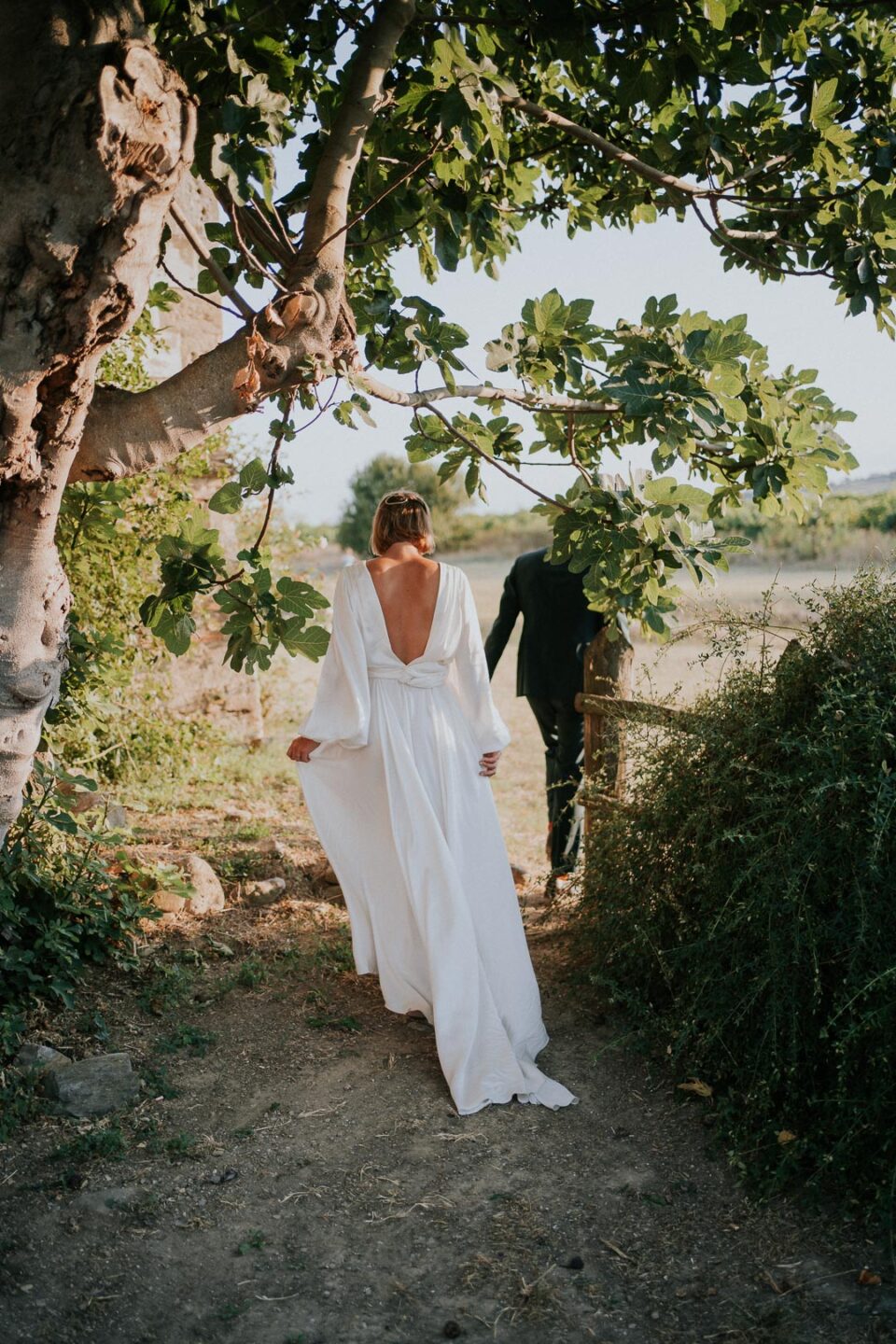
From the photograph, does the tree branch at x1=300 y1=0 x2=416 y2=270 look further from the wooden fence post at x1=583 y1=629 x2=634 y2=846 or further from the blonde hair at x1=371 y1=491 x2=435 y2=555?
the wooden fence post at x1=583 y1=629 x2=634 y2=846

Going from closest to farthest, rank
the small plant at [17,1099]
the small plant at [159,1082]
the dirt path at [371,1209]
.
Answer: the dirt path at [371,1209]
the small plant at [17,1099]
the small plant at [159,1082]

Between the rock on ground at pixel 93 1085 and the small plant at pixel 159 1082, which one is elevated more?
the rock on ground at pixel 93 1085

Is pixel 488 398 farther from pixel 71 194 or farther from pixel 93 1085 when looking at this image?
pixel 93 1085

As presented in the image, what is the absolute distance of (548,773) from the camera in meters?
6.63

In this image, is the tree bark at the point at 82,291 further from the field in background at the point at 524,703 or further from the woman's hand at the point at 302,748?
the field in background at the point at 524,703

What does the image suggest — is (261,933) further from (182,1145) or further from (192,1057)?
(182,1145)

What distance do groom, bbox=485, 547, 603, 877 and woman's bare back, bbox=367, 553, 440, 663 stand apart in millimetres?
1643

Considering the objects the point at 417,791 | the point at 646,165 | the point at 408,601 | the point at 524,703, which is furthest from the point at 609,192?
the point at 524,703

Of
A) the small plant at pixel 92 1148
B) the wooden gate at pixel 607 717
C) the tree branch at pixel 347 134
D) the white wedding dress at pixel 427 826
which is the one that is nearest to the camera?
the tree branch at pixel 347 134

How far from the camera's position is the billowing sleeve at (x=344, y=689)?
14.1 feet

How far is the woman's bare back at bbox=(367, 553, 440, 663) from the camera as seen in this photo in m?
4.36

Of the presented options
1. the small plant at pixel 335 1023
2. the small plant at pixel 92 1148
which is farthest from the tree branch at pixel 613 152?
the small plant at pixel 92 1148

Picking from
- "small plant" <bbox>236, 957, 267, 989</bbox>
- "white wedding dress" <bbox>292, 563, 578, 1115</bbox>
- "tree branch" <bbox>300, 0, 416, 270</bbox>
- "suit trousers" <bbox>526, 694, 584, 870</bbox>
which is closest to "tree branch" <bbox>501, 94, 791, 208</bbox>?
"tree branch" <bbox>300, 0, 416, 270</bbox>

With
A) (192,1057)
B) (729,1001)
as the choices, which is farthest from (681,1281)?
(192,1057)
